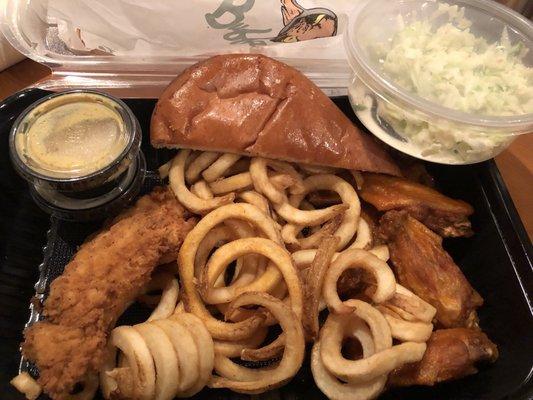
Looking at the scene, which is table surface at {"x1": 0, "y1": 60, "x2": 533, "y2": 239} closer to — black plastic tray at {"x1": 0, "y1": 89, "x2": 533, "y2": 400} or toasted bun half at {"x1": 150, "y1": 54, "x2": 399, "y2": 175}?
black plastic tray at {"x1": 0, "y1": 89, "x2": 533, "y2": 400}

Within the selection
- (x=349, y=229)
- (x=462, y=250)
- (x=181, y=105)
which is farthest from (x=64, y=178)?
(x=462, y=250)

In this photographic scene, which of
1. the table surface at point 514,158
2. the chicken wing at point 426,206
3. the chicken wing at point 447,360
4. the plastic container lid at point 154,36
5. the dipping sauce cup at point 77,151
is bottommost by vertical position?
the chicken wing at point 447,360

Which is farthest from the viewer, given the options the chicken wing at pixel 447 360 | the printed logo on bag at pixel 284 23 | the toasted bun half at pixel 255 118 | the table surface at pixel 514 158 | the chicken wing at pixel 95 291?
the table surface at pixel 514 158

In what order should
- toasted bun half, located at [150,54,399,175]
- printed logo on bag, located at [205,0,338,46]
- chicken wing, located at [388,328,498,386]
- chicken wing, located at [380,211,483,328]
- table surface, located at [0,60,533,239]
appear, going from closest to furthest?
chicken wing, located at [388,328,498,386] → chicken wing, located at [380,211,483,328] → toasted bun half, located at [150,54,399,175] → printed logo on bag, located at [205,0,338,46] → table surface, located at [0,60,533,239]

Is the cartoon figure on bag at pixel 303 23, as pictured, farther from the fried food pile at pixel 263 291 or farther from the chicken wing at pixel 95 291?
the chicken wing at pixel 95 291

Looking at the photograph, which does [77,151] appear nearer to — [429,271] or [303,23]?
[303,23]

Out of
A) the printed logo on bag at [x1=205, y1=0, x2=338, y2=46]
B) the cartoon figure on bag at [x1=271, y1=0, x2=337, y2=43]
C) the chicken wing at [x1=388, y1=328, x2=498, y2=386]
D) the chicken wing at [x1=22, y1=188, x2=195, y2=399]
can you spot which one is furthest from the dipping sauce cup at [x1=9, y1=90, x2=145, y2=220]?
the chicken wing at [x1=388, y1=328, x2=498, y2=386]

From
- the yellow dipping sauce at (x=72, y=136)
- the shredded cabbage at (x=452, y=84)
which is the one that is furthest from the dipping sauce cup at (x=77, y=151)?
the shredded cabbage at (x=452, y=84)
